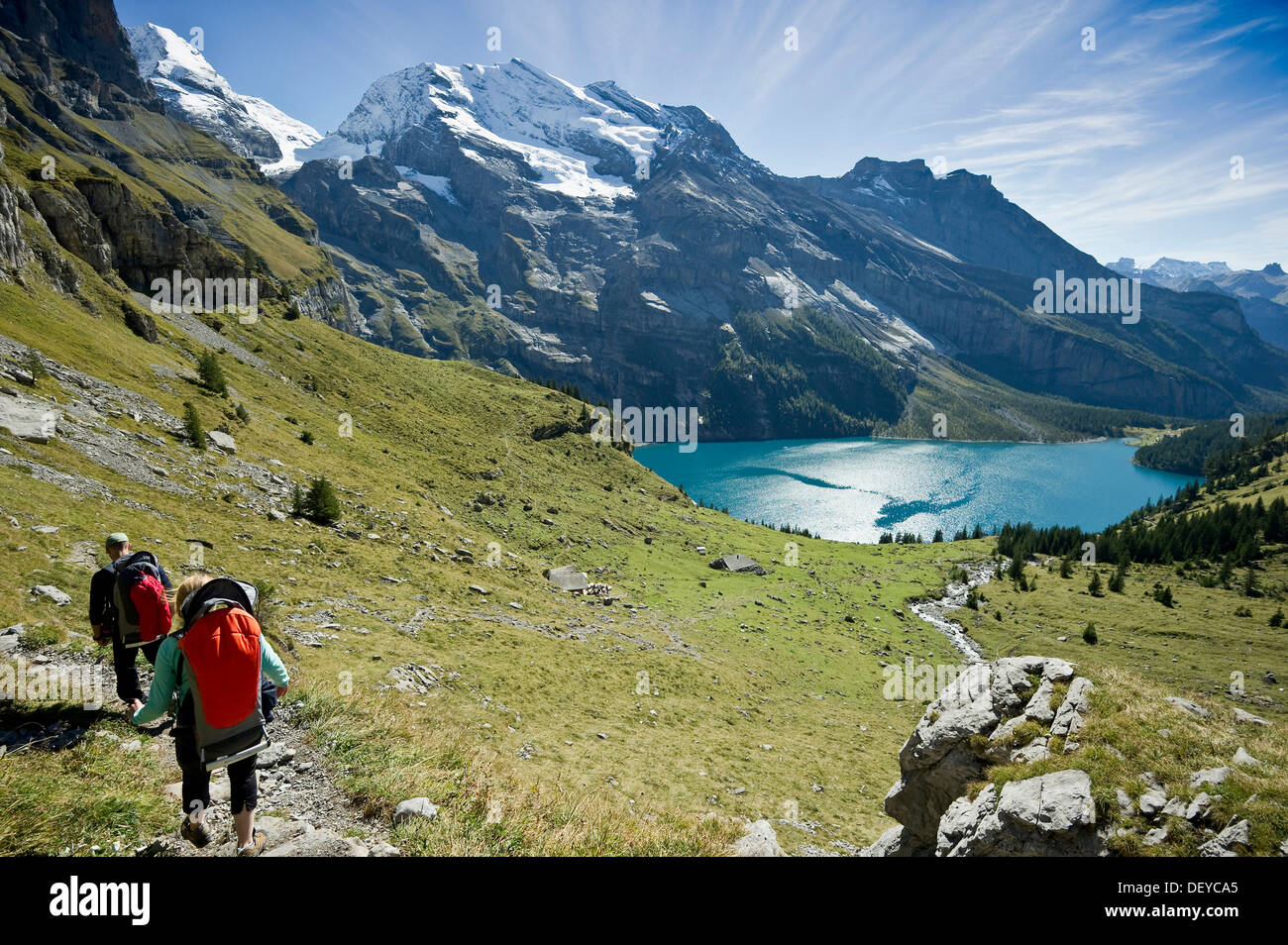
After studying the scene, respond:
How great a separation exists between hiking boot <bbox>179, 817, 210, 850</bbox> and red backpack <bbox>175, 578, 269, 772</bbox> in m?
0.93

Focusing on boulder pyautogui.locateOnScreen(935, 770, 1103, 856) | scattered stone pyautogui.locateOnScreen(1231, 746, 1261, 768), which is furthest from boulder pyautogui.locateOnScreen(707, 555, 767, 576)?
scattered stone pyautogui.locateOnScreen(1231, 746, 1261, 768)

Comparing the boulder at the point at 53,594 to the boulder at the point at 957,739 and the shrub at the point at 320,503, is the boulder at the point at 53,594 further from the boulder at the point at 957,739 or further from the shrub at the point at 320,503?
the boulder at the point at 957,739

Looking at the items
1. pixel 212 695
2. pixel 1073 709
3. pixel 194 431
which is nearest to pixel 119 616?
pixel 212 695

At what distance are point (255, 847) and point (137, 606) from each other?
5.06 m

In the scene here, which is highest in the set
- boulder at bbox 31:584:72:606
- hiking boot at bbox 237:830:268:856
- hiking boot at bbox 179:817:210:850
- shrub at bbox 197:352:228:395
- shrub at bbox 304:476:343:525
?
shrub at bbox 197:352:228:395

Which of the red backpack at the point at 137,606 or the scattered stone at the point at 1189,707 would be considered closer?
the red backpack at the point at 137,606

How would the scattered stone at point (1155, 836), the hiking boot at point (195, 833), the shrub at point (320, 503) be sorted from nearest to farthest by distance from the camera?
the hiking boot at point (195, 833) < the scattered stone at point (1155, 836) < the shrub at point (320, 503)

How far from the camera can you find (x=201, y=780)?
6.27m

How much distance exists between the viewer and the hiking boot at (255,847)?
631 cm

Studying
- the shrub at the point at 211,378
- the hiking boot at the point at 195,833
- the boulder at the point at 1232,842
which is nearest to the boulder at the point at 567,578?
the shrub at the point at 211,378

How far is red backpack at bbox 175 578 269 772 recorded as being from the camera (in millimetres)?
5926

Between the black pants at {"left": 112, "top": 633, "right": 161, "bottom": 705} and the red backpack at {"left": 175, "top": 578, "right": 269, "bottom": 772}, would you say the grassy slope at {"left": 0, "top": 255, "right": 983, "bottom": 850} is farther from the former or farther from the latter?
the red backpack at {"left": 175, "top": 578, "right": 269, "bottom": 772}

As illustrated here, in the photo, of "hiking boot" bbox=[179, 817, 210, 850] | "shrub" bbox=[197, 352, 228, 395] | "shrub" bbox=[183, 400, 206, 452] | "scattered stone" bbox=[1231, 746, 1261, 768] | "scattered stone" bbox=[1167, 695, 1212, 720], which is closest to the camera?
"hiking boot" bbox=[179, 817, 210, 850]
